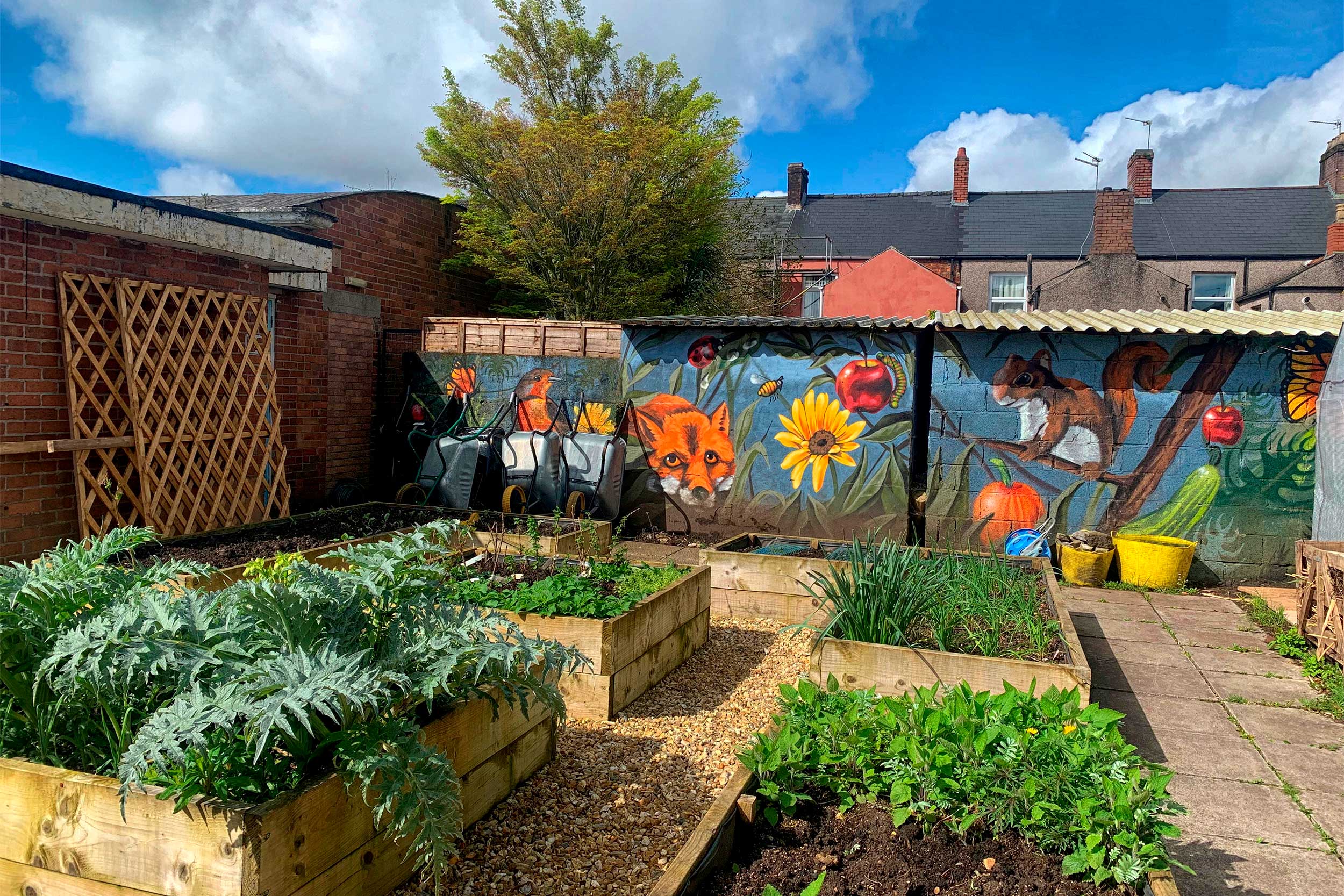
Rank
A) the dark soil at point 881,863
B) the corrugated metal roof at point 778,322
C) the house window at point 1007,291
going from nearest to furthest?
the dark soil at point 881,863, the corrugated metal roof at point 778,322, the house window at point 1007,291

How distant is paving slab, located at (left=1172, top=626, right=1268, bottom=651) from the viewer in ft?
18.1

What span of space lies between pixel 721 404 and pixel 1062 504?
3346mm

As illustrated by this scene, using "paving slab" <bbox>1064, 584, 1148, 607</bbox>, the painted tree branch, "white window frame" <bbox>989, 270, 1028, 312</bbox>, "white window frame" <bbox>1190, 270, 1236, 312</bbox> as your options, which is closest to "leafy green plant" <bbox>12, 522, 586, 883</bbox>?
"paving slab" <bbox>1064, 584, 1148, 607</bbox>

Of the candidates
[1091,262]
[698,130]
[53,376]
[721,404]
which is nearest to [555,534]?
[721,404]

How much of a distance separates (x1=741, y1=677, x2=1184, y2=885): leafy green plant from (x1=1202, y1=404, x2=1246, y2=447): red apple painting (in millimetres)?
5692

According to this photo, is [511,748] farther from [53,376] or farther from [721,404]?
[721,404]

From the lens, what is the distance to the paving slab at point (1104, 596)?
6.68 m

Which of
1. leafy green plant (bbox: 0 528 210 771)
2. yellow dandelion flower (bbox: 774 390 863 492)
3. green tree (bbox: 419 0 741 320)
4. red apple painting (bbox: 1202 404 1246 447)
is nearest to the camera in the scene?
leafy green plant (bbox: 0 528 210 771)

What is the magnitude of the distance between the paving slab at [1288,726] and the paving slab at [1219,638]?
3.78 feet

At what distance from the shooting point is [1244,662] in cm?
520

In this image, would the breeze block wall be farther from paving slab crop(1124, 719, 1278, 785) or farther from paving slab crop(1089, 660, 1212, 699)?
paving slab crop(1124, 719, 1278, 785)

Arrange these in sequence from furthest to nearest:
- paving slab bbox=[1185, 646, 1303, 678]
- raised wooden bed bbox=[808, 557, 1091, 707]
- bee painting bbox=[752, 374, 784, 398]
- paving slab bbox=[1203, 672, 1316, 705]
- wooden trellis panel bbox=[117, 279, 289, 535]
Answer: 1. bee painting bbox=[752, 374, 784, 398]
2. wooden trellis panel bbox=[117, 279, 289, 535]
3. paving slab bbox=[1185, 646, 1303, 678]
4. paving slab bbox=[1203, 672, 1316, 705]
5. raised wooden bed bbox=[808, 557, 1091, 707]

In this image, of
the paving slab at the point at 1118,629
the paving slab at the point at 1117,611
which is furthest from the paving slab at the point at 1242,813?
the paving slab at the point at 1117,611

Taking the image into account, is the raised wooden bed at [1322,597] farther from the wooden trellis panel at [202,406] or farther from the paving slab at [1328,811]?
the wooden trellis panel at [202,406]
